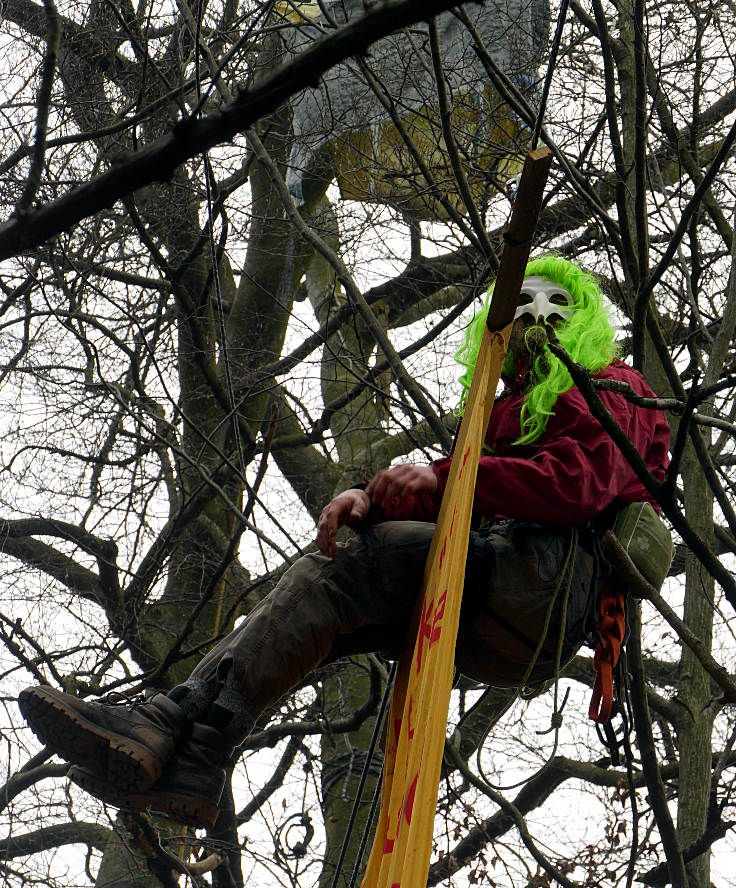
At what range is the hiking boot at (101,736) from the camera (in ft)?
9.27

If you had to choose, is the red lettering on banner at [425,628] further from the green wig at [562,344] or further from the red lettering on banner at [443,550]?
the green wig at [562,344]

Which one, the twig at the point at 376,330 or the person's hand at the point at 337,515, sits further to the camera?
the twig at the point at 376,330

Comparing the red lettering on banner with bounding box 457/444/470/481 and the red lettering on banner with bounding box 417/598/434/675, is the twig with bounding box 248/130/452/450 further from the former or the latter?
the red lettering on banner with bounding box 417/598/434/675

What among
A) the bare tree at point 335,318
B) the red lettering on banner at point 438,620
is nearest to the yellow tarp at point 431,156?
the bare tree at point 335,318

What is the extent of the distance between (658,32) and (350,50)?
4006 mm

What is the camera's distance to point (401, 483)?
2961 mm

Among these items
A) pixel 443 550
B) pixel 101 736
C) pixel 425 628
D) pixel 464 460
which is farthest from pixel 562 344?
pixel 101 736

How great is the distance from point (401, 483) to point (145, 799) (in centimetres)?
95

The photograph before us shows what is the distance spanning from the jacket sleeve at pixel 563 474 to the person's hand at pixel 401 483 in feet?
0.11

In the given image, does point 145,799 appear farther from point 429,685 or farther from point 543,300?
point 543,300

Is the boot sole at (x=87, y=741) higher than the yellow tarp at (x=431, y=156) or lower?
lower

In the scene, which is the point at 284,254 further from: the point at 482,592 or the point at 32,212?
the point at 32,212

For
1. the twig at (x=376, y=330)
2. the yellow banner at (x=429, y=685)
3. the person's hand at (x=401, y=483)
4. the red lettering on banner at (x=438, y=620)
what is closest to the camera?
the yellow banner at (x=429, y=685)

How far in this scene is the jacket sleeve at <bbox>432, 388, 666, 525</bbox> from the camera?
9.55 feet
